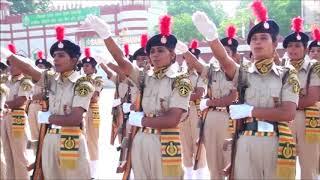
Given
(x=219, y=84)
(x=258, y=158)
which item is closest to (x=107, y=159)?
(x=219, y=84)

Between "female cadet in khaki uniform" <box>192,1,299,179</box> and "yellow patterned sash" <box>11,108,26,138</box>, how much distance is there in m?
3.24

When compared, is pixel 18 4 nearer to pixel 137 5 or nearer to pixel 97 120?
pixel 137 5

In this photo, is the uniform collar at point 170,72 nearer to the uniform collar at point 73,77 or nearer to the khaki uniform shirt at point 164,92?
the khaki uniform shirt at point 164,92

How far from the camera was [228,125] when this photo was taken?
6.12 m

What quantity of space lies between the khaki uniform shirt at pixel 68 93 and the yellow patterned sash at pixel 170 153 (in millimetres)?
857

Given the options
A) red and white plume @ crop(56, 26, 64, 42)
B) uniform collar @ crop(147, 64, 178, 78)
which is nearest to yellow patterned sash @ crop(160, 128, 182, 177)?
uniform collar @ crop(147, 64, 178, 78)

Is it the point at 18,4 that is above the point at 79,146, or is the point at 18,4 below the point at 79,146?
above

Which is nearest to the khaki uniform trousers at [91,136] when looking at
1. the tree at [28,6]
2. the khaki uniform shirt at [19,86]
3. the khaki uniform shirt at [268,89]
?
the khaki uniform shirt at [19,86]

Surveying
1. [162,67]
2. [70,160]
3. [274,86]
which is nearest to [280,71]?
[274,86]

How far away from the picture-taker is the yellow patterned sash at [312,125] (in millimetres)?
5652

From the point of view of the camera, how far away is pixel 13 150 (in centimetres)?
635

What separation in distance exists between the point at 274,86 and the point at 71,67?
202 cm

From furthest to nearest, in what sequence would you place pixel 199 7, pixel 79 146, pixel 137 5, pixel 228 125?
pixel 199 7 → pixel 137 5 → pixel 228 125 → pixel 79 146

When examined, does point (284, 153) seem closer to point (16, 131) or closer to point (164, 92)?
→ point (164, 92)
